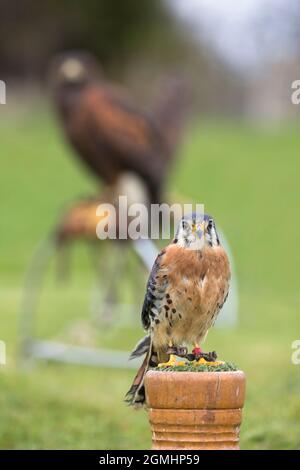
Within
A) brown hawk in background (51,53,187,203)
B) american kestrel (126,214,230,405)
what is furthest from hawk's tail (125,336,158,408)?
brown hawk in background (51,53,187,203)

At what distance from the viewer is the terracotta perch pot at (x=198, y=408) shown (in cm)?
356

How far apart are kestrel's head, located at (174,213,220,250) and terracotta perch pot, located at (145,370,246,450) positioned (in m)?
0.48

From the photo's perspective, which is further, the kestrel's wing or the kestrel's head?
the kestrel's wing

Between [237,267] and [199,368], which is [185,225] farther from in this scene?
[237,267]

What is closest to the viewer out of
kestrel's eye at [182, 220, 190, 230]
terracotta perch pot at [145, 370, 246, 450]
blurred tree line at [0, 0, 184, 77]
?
terracotta perch pot at [145, 370, 246, 450]

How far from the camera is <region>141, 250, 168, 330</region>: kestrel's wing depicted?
3936mm

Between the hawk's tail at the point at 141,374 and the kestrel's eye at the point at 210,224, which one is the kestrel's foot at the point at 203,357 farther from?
the kestrel's eye at the point at 210,224

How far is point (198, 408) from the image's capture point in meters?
3.56

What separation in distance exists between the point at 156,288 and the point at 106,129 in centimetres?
490

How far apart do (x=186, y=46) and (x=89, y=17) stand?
8.94 feet

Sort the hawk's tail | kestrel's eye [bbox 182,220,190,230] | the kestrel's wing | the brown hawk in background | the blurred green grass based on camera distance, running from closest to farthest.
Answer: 1. kestrel's eye [bbox 182,220,190,230]
2. the kestrel's wing
3. the hawk's tail
4. the blurred green grass
5. the brown hawk in background

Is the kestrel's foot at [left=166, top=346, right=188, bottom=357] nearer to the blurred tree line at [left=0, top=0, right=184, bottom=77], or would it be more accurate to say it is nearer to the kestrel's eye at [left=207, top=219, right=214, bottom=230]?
the kestrel's eye at [left=207, top=219, right=214, bottom=230]

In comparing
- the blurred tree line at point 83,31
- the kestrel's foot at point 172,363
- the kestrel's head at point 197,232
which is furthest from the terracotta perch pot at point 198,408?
the blurred tree line at point 83,31

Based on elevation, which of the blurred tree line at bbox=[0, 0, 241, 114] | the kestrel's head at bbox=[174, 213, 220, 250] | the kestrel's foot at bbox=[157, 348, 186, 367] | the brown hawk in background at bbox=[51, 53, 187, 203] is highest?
the blurred tree line at bbox=[0, 0, 241, 114]
